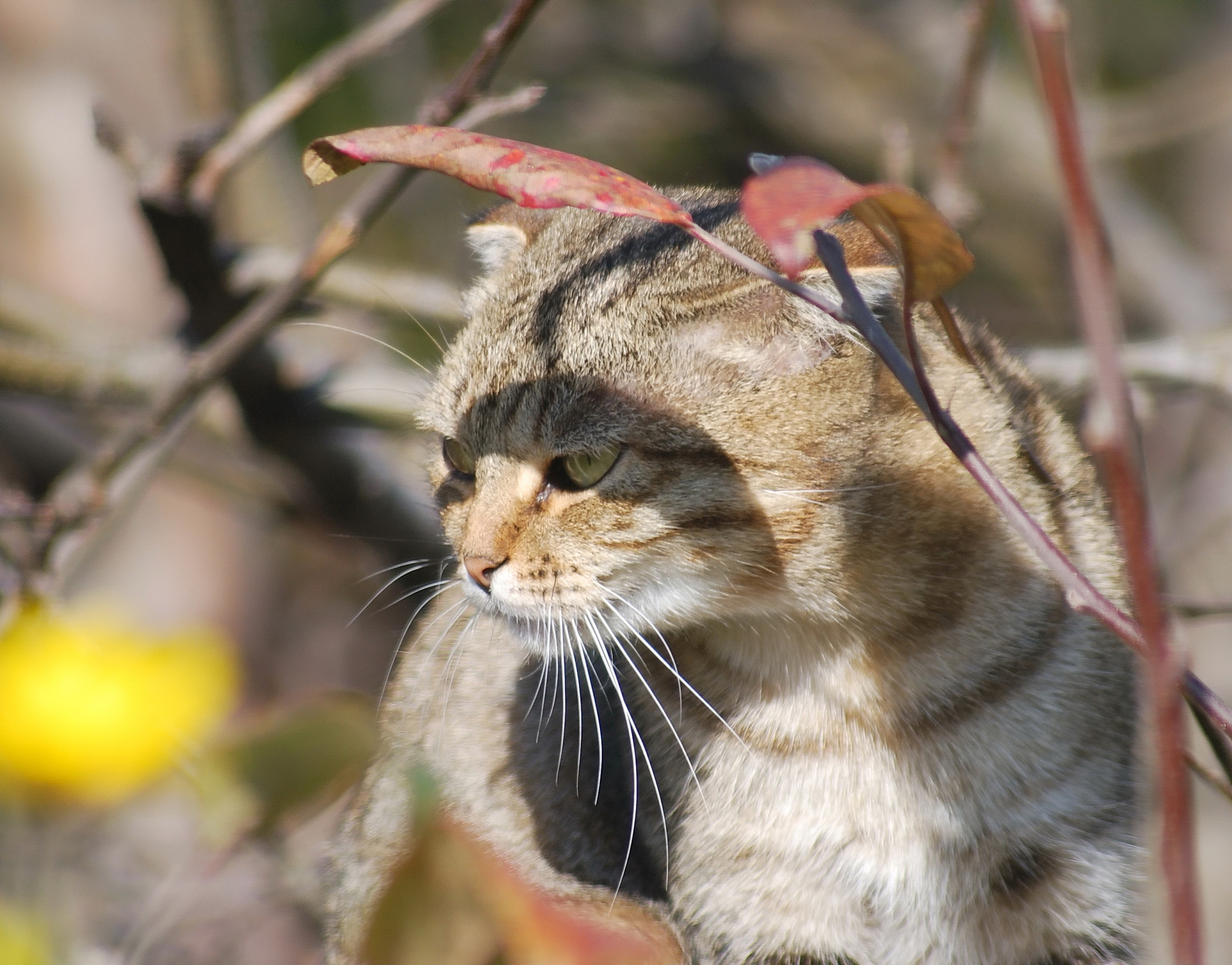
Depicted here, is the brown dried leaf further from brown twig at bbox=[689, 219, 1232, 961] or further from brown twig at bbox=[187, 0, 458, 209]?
brown twig at bbox=[187, 0, 458, 209]

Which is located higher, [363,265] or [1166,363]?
[1166,363]

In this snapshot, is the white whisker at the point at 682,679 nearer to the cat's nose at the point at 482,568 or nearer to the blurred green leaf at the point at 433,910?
the cat's nose at the point at 482,568

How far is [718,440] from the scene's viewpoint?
159cm

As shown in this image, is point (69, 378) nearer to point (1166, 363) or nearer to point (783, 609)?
point (783, 609)

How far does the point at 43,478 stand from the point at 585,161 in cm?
314

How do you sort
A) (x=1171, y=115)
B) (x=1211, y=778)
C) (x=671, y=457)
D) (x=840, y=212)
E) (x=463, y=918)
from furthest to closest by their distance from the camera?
(x=1171, y=115), (x=671, y=457), (x=1211, y=778), (x=840, y=212), (x=463, y=918)

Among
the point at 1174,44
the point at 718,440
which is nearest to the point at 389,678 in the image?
the point at 718,440

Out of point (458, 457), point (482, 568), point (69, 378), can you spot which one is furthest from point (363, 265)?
point (482, 568)

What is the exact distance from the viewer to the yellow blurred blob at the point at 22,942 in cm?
79

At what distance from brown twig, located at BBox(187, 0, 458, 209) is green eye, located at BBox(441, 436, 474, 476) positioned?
59cm

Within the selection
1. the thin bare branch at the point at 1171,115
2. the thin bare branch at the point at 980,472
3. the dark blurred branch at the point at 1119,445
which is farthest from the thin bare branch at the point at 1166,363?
the dark blurred branch at the point at 1119,445

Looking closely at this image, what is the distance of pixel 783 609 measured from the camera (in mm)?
1670

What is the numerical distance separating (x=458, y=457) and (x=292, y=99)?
642 mm

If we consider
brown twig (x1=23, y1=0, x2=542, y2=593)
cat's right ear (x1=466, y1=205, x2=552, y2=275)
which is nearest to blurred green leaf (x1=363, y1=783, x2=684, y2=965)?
brown twig (x1=23, y1=0, x2=542, y2=593)
